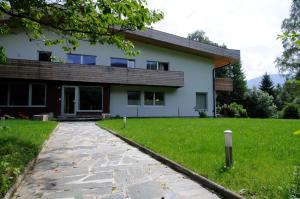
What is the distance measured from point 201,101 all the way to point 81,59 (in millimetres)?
12997

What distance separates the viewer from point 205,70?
3061cm

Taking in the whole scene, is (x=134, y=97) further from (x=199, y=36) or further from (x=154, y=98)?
(x=199, y=36)

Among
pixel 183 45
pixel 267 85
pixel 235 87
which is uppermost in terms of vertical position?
pixel 183 45

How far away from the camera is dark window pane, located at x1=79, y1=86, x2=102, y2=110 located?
24.7m

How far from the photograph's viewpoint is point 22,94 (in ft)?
76.0

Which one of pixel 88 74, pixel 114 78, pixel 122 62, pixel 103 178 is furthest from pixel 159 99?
pixel 103 178

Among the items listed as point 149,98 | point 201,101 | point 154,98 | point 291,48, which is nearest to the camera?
point 149,98

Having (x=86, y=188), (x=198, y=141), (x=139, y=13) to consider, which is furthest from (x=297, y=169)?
(x=139, y=13)

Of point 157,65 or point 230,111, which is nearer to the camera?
point 157,65

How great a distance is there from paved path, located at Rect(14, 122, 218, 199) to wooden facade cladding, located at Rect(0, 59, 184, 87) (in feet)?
47.5

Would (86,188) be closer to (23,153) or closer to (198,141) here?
(23,153)

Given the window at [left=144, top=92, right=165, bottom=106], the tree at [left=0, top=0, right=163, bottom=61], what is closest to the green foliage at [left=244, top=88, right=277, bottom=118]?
the window at [left=144, top=92, right=165, bottom=106]

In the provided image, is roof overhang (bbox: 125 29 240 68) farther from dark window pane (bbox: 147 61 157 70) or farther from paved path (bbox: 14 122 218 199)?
paved path (bbox: 14 122 218 199)

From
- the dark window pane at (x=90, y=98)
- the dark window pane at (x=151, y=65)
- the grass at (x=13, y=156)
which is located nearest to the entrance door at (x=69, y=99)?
the dark window pane at (x=90, y=98)
